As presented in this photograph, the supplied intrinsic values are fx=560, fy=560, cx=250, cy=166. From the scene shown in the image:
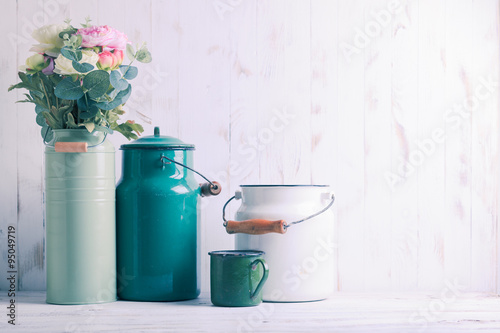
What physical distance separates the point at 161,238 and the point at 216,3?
670 millimetres

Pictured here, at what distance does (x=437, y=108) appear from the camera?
1.55 meters

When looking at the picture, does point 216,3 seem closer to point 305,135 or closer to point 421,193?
point 305,135

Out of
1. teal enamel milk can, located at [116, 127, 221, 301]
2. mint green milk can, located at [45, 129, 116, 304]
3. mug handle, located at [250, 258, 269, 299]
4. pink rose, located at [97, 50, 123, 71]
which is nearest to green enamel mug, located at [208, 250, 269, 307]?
mug handle, located at [250, 258, 269, 299]

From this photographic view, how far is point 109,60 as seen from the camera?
1.21 m

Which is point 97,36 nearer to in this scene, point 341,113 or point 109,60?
point 109,60

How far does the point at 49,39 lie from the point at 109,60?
0.14 meters

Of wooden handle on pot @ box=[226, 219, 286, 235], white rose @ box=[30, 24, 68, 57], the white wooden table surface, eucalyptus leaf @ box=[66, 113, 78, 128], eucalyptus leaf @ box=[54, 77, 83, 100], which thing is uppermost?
white rose @ box=[30, 24, 68, 57]

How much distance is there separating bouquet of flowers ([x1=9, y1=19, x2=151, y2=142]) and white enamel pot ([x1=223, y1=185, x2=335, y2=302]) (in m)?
0.39

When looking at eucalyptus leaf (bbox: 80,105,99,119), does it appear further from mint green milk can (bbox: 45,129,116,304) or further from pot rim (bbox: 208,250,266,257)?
pot rim (bbox: 208,250,266,257)

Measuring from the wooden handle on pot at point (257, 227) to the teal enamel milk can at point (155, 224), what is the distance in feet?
0.37

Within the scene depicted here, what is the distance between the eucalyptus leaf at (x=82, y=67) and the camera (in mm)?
1172

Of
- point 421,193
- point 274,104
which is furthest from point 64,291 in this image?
point 421,193

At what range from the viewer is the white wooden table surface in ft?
3.42

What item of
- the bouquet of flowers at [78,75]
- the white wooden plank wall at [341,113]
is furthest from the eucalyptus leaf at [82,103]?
the white wooden plank wall at [341,113]
